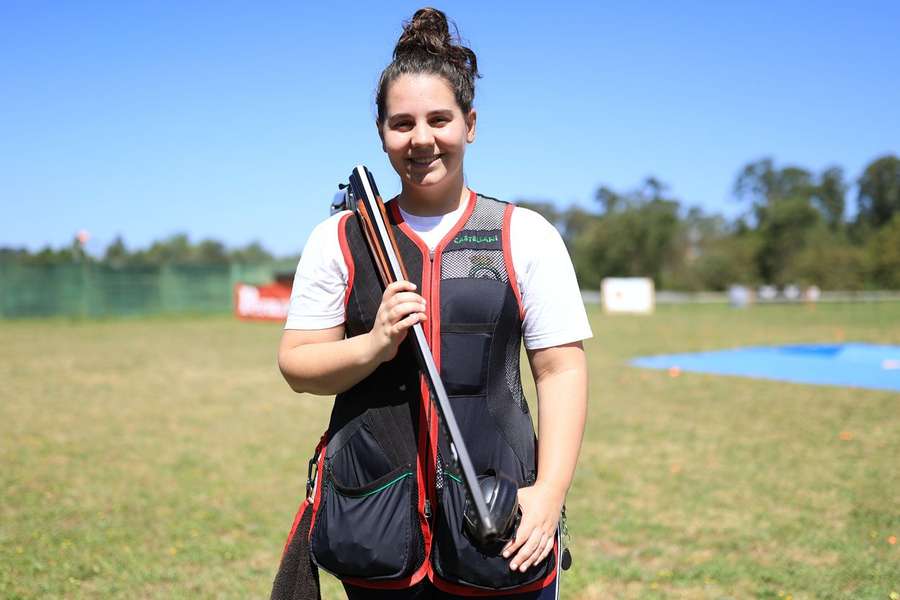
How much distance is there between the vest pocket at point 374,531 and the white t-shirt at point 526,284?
0.39m

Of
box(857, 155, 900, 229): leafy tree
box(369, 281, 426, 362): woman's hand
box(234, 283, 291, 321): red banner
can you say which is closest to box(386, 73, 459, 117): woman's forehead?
box(369, 281, 426, 362): woman's hand

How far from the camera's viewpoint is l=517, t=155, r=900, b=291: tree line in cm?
6469

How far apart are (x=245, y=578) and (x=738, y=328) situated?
23301 millimetres

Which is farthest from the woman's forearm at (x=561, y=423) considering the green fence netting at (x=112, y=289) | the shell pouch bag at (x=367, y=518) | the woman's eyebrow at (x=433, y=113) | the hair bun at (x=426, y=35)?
the green fence netting at (x=112, y=289)

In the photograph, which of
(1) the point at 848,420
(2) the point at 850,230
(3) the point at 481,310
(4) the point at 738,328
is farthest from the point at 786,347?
(2) the point at 850,230

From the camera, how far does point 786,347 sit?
62.8ft

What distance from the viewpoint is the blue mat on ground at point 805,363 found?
1344cm

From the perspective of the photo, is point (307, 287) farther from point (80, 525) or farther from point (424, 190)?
point (80, 525)

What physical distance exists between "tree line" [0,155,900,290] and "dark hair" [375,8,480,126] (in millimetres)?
59783

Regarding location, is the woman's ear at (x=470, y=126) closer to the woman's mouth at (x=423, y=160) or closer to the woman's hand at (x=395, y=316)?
the woman's mouth at (x=423, y=160)

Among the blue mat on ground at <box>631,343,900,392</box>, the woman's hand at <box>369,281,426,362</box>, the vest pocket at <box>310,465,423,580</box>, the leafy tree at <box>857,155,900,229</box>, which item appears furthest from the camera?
the leafy tree at <box>857,155,900,229</box>

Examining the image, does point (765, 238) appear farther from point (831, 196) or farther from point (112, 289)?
point (112, 289)

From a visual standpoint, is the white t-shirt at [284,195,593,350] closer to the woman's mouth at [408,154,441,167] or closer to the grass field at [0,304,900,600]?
the woman's mouth at [408,154,441,167]

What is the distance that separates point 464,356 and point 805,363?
15.8 metres
